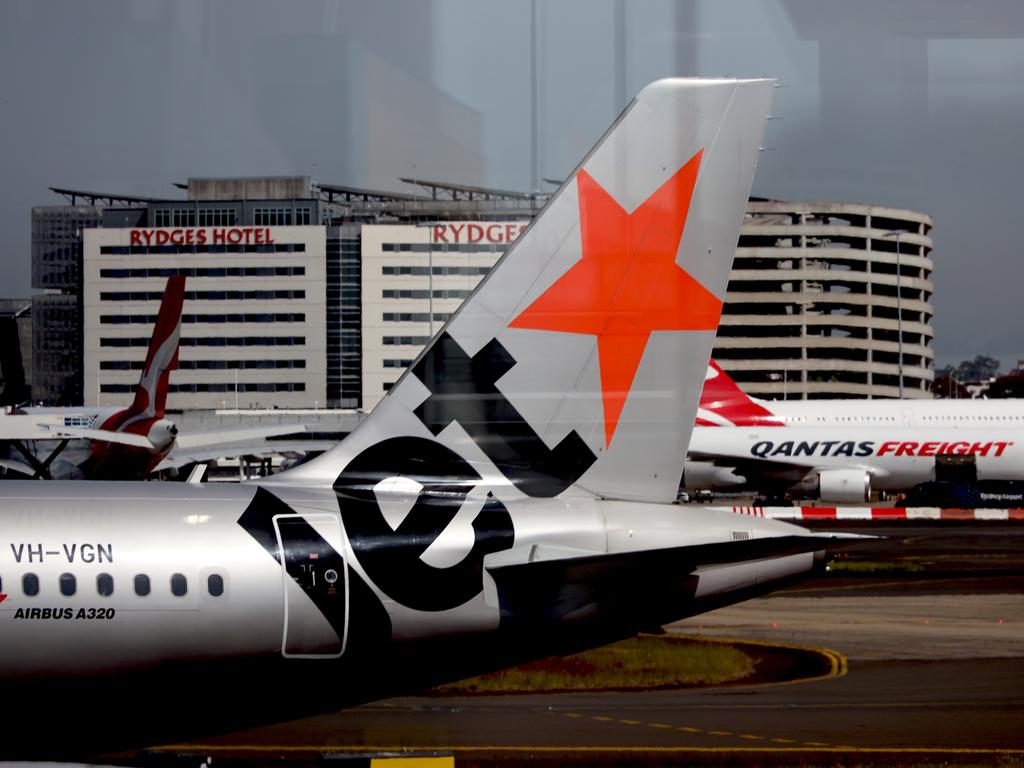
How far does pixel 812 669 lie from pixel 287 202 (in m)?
15.2

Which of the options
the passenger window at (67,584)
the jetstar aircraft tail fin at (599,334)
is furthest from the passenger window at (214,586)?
the jetstar aircraft tail fin at (599,334)

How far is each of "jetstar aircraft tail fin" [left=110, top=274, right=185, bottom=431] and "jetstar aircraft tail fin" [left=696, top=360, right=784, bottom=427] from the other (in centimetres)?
3936

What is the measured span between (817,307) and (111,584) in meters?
109

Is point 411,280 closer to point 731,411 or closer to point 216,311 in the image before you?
point 216,311

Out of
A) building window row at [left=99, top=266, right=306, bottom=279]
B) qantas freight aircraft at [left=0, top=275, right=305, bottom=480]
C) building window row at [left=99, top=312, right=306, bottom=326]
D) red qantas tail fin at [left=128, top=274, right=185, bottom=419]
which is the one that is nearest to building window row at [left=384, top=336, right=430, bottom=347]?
qantas freight aircraft at [left=0, top=275, right=305, bottom=480]

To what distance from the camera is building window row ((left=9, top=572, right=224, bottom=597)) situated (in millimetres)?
9109

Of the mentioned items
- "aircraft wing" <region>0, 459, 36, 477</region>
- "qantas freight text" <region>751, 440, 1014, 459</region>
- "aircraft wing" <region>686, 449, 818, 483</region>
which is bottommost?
"aircraft wing" <region>686, 449, 818, 483</region>

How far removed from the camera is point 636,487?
10867 mm

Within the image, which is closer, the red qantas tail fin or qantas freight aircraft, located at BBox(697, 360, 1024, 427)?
the red qantas tail fin

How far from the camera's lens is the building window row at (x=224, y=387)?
86.6 feet

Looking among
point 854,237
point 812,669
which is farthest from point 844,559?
point 854,237

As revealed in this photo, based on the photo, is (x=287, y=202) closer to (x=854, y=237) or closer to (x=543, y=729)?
(x=543, y=729)

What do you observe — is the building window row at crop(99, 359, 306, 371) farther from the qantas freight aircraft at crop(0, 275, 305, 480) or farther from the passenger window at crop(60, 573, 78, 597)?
the passenger window at crop(60, 573, 78, 597)

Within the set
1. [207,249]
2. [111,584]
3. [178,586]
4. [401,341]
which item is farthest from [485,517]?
[207,249]
